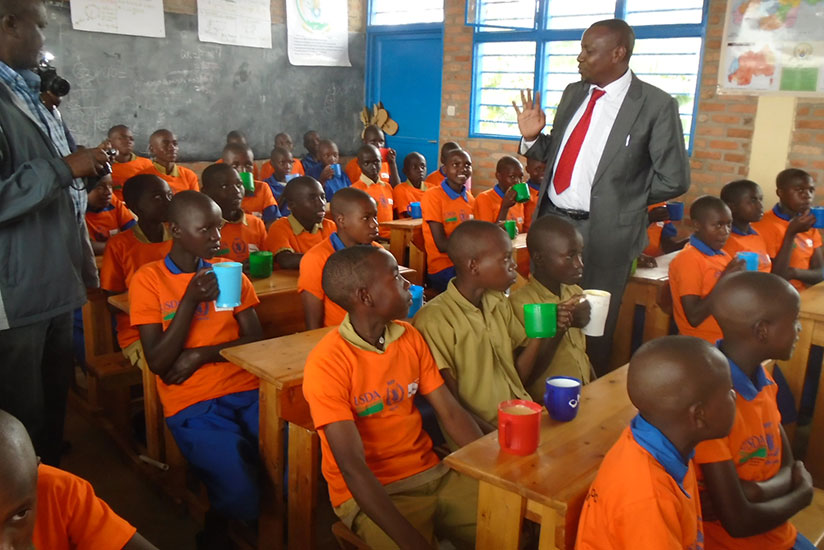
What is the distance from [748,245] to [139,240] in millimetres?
3320

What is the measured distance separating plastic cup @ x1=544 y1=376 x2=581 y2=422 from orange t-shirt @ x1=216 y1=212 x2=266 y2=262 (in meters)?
2.44

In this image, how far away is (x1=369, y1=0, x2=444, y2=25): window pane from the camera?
897cm

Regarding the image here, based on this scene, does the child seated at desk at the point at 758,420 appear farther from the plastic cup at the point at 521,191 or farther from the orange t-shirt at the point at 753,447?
the plastic cup at the point at 521,191

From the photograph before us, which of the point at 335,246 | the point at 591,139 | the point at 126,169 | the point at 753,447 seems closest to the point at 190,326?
the point at 335,246

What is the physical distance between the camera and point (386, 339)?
215cm

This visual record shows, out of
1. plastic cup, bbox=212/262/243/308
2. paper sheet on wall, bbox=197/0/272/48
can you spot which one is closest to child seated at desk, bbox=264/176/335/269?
plastic cup, bbox=212/262/243/308

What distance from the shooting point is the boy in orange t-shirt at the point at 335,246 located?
9.98 ft

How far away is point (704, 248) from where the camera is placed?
143 inches

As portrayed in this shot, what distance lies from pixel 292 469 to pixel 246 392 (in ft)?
1.93

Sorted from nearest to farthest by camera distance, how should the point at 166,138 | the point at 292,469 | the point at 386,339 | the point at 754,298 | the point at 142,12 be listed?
the point at 754,298 < the point at 386,339 < the point at 292,469 < the point at 166,138 < the point at 142,12

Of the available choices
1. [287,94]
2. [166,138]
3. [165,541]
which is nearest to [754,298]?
[165,541]

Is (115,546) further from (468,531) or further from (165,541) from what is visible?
(165,541)

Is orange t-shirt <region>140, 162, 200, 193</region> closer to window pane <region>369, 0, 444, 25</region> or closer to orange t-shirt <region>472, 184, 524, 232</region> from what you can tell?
orange t-shirt <region>472, 184, 524, 232</region>

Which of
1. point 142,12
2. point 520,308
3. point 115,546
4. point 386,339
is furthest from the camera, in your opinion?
point 142,12
